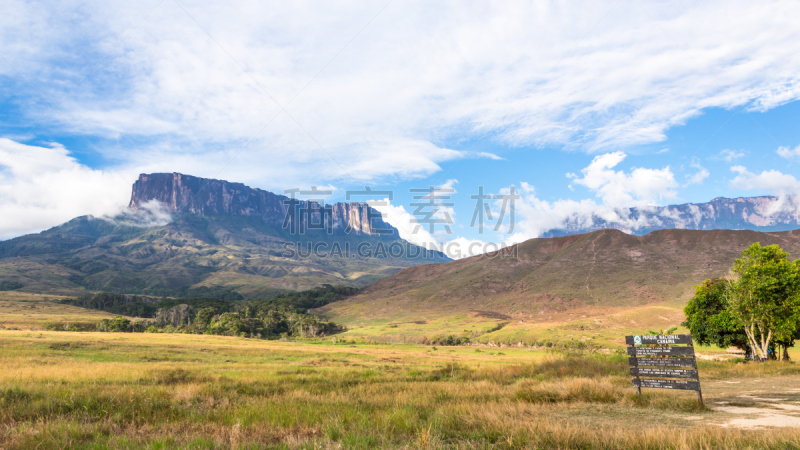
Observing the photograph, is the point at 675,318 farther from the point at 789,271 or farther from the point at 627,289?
the point at 789,271

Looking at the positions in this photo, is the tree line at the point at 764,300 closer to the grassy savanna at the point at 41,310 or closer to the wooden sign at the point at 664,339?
the wooden sign at the point at 664,339

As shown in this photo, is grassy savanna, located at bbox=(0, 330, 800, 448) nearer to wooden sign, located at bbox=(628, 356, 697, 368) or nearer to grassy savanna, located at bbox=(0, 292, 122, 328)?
wooden sign, located at bbox=(628, 356, 697, 368)

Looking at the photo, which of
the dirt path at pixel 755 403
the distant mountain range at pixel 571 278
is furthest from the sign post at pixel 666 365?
the distant mountain range at pixel 571 278

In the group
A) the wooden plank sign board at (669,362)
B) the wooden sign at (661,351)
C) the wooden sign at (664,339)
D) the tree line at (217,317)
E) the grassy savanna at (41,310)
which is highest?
the wooden sign at (664,339)

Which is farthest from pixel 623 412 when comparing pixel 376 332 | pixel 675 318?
pixel 376 332

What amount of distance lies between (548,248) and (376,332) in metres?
87.5

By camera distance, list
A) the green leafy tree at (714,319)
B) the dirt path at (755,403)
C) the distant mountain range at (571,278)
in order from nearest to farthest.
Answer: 1. the dirt path at (755,403)
2. the green leafy tree at (714,319)
3. the distant mountain range at (571,278)

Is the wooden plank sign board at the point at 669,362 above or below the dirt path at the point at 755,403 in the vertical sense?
above

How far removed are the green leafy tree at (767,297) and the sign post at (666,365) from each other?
20.9 metres

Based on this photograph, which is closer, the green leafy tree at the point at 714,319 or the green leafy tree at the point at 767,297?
the green leafy tree at the point at 767,297

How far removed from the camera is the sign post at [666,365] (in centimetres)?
1162

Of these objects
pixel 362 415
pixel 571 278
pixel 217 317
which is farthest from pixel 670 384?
pixel 571 278

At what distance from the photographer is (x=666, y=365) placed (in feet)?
40.0

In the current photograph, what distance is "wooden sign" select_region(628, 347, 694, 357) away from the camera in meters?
11.6
